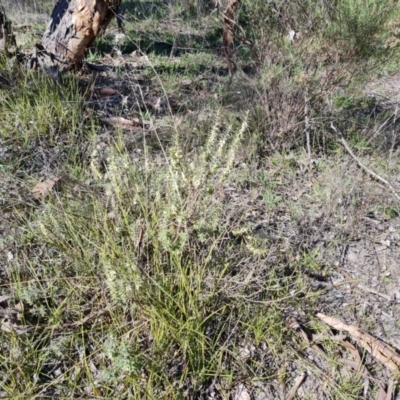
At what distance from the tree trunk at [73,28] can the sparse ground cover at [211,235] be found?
61cm

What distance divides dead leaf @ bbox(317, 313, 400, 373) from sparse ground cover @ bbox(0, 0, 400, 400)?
0.05m

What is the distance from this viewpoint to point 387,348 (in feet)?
6.61

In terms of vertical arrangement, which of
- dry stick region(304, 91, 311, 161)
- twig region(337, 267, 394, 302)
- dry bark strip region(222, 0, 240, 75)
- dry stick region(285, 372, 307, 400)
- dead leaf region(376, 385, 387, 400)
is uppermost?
dry bark strip region(222, 0, 240, 75)

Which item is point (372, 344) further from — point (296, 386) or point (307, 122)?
point (307, 122)

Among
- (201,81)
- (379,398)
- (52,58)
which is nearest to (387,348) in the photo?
(379,398)

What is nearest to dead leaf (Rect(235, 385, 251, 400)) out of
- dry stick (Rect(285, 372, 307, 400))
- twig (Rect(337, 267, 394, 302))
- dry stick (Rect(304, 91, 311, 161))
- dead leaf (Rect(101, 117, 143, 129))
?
dry stick (Rect(285, 372, 307, 400))

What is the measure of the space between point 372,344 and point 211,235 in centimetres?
90

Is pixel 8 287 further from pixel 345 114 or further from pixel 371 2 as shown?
pixel 371 2

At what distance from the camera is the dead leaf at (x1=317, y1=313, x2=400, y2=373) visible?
1.96m

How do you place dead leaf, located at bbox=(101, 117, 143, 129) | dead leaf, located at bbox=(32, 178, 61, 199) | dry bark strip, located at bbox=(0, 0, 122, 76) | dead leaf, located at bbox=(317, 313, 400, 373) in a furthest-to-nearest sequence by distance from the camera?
dry bark strip, located at bbox=(0, 0, 122, 76) → dead leaf, located at bbox=(101, 117, 143, 129) → dead leaf, located at bbox=(32, 178, 61, 199) → dead leaf, located at bbox=(317, 313, 400, 373)

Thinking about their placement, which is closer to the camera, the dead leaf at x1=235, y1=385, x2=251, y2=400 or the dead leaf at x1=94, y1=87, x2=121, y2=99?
the dead leaf at x1=235, y1=385, x2=251, y2=400

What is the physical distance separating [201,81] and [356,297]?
272cm

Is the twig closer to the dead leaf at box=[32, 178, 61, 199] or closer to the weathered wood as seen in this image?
the dead leaf at box=[32, 178, 61, 199]

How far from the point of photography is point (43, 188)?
8.34ft
